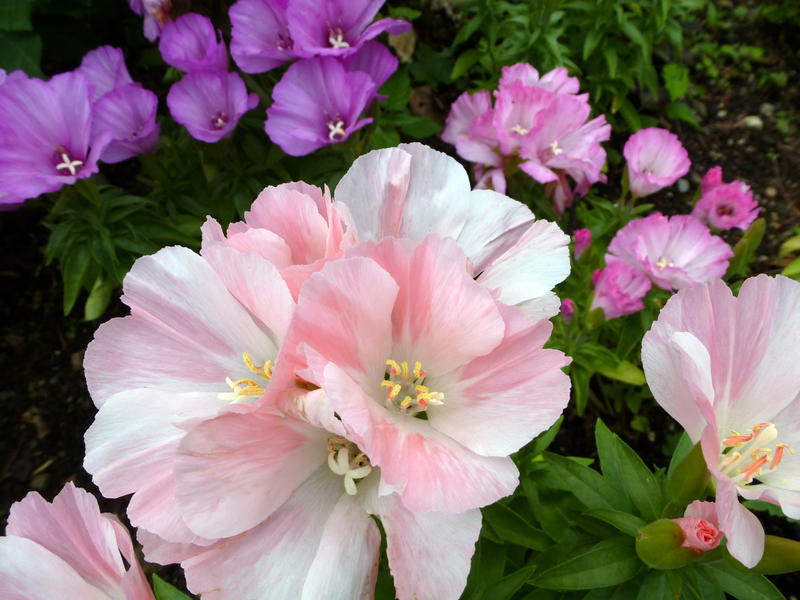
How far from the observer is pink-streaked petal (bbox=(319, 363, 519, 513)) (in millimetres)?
589

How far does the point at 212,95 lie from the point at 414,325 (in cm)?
129

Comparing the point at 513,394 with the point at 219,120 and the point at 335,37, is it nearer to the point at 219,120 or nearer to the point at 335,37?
the point at 335,37

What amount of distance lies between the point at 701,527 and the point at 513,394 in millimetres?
301

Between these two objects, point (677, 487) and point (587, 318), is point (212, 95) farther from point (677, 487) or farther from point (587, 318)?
point (677, 487)

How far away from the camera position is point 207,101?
5.81ft

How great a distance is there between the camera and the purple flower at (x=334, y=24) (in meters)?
1.56

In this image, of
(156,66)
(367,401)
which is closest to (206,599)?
(367,401)

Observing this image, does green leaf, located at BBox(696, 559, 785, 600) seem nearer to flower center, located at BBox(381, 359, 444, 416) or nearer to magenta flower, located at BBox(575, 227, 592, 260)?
flower center, located at BBox(381, 359, 444, 416)

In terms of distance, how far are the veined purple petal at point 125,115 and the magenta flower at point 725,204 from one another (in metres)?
1.53

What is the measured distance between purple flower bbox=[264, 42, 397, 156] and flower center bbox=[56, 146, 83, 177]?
447 millimetres

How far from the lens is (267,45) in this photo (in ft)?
5.63

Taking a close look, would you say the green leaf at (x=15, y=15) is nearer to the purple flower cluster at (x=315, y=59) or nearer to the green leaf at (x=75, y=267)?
the green leaf at (x=75, y=267)

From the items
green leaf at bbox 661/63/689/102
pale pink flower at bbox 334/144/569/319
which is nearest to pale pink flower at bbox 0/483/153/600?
pale pink flower at bbox 334/144/569/319

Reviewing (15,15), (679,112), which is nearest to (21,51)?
(15,15)
